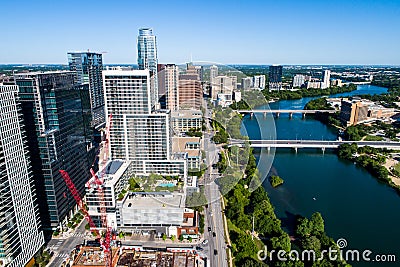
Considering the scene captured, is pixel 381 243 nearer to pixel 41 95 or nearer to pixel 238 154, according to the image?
pixel 238 154

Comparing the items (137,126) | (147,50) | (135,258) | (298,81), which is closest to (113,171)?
(137,126)

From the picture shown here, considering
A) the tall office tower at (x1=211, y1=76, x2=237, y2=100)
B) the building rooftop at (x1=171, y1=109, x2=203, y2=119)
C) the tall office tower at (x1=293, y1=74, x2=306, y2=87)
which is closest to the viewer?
the tall office tower at (x1=211, y1=76, x2=237, y2=100)

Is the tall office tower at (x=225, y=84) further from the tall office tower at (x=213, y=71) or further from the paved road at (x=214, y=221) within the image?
the paved road at (x=214, y=221)

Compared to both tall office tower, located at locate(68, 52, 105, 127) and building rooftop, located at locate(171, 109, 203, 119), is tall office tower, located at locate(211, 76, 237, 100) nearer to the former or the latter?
building rooftop, located at locate(171, 109, 203, 119)

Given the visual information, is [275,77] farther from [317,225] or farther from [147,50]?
[317,225]

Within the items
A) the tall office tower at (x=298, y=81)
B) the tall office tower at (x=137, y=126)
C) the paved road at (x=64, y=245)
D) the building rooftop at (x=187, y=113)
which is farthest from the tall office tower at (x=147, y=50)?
the tall office tower at (x=298, y=81)

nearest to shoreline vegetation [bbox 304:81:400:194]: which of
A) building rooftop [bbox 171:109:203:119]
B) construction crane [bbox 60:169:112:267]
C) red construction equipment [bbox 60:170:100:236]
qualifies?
building rooftop [bbox 171:109:203:119]
